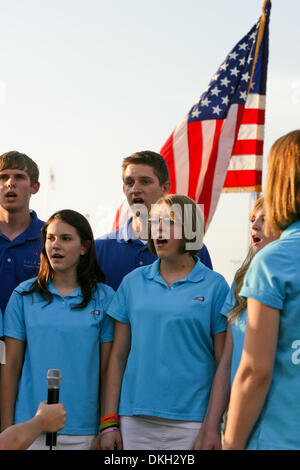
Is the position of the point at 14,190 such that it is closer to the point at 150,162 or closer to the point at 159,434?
the point at 150,162

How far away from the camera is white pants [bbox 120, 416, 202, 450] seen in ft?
11.6

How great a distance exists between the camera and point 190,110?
9070 millimetres

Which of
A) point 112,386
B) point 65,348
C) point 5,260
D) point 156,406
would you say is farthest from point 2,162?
point 156,406

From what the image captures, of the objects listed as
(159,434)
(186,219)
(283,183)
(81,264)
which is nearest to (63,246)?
(81,264)

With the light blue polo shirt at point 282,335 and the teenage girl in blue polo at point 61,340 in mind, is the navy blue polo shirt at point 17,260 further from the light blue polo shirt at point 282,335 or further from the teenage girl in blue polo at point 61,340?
the light blue polo shirt at point 282,335

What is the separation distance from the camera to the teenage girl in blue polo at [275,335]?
240 cm

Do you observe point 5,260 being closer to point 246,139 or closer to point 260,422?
point 260,422

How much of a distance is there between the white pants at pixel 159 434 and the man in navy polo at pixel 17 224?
142 cm

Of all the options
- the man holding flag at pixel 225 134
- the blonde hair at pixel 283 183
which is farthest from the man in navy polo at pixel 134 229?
the man holding flag at pixel 225 134

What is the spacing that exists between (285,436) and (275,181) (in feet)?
3.30

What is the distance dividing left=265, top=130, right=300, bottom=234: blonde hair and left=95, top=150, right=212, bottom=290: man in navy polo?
1933 mm

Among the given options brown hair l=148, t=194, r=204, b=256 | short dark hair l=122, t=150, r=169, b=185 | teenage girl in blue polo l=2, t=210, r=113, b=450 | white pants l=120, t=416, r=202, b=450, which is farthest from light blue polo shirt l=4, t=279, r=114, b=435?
short dark hair l=122, t=150, r=169, b=185

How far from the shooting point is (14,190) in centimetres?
492

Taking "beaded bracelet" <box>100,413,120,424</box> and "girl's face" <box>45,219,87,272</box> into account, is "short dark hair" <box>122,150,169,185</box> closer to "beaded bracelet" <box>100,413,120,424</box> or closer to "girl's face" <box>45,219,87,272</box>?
"girl's face" <box>45,219,87,272</box>
